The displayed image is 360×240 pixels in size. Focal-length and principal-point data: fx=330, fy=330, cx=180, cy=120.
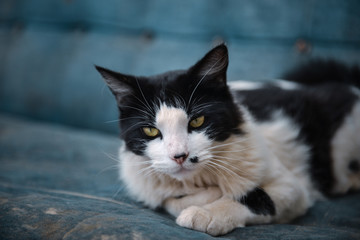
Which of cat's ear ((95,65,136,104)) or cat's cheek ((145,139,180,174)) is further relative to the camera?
cat's ear ((95,65,136,104))

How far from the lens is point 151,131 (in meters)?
1.18

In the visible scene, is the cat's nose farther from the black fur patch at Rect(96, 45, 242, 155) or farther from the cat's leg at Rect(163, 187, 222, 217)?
the cat's leg at Rect(163, 187, 222, 217)

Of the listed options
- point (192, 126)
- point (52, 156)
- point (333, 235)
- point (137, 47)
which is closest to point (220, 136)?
point (192, 126)

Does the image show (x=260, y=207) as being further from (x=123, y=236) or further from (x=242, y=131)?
(x=123, y=236)

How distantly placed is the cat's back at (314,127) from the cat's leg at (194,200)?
0.44 metres

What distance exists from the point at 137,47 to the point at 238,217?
1752 millimetres

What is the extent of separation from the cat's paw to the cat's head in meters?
0.13

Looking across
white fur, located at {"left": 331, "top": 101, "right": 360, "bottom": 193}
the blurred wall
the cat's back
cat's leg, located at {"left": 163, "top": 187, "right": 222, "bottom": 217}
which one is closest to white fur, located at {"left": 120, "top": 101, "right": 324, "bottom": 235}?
cat's leg, located at {"left": 163, "top": 187, "right": 222, "bottom": 217}

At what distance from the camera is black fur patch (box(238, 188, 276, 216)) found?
1157 mm

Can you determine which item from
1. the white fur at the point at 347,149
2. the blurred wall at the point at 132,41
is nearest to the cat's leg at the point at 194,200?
the white fur at the point at 347,149

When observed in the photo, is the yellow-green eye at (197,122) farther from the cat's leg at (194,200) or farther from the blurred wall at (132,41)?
the blurred wall at (132,41)

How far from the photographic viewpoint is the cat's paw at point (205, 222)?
104 centimetres

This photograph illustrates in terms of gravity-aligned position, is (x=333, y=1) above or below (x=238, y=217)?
above

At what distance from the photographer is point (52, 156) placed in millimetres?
1878
